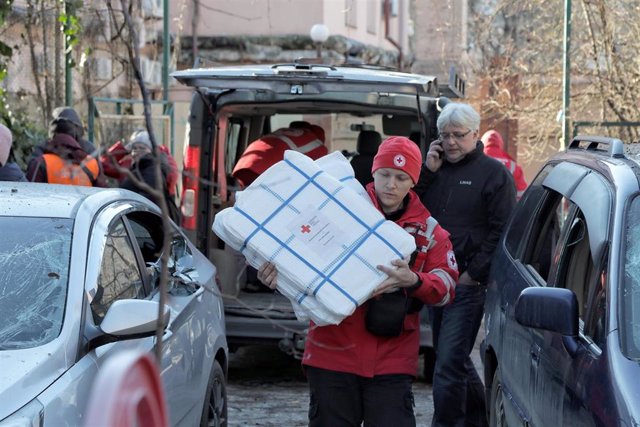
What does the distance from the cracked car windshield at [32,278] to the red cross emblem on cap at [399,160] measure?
54.1 inches

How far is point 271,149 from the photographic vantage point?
364 inches

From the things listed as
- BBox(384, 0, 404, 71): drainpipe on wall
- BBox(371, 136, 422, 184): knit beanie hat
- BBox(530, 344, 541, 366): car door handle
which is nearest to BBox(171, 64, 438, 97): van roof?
BBox(371, 136, 422, 184): knit beanie hat

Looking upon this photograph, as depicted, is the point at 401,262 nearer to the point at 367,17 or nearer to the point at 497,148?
the point at 497,148

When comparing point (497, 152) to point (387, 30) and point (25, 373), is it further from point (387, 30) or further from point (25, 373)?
point (387, 30)

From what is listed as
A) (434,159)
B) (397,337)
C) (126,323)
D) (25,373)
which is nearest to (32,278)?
(126,323)

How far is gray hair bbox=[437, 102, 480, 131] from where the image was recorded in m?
6.89

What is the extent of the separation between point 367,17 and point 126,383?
94.1ft

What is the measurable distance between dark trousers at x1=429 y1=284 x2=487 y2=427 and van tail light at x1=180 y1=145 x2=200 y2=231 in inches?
100

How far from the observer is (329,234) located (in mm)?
4902

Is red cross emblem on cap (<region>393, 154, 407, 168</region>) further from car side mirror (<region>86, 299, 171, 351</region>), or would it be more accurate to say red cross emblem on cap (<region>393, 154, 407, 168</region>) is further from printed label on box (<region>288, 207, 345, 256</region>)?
car side mirror (<region>86, 299, 171, 351</region>)

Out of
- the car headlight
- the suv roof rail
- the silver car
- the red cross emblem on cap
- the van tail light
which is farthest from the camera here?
the van tail light

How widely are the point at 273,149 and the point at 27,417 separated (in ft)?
18.5

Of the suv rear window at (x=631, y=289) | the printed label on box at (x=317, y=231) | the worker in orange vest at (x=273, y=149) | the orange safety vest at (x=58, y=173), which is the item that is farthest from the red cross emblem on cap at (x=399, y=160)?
the orange safety vest at (x=58, y=173)

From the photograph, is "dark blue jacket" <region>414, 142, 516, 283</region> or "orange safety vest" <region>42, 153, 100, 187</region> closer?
"dark blue jacket" <region>414, 142, 516, 283</region>
